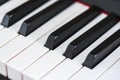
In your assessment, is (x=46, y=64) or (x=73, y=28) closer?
(x=46, y=64)

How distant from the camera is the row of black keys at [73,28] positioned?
1.41 metres

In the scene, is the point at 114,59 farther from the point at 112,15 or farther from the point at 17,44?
the point at 17,44

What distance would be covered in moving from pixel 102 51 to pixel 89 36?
0.09 meters

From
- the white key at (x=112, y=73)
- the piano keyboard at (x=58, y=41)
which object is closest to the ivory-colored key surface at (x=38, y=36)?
the piano keyboard at (x=58, y=41)

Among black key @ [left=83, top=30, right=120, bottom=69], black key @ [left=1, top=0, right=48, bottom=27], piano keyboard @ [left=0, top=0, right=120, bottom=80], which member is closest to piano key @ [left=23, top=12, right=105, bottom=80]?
piano keyboard @ [left=0, top=0, right=120, bottom=80]

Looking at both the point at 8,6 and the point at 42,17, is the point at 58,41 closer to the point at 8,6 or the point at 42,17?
the point at 42,17

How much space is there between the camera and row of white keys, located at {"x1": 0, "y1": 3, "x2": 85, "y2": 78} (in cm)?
143

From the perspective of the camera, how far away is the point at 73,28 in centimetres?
152

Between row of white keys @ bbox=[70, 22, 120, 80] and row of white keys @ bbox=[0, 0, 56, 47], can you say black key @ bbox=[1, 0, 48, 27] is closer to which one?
row of white keys @ bbox=[0, 0, 56, 47]

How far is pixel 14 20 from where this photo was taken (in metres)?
1.59

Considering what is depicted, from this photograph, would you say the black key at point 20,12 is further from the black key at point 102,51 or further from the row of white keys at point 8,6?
the black key at point 102,51

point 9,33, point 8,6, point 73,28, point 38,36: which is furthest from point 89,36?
point 8,6

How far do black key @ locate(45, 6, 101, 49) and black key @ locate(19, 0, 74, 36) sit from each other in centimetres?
11

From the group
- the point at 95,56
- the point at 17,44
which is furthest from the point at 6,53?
the point at 95,56
